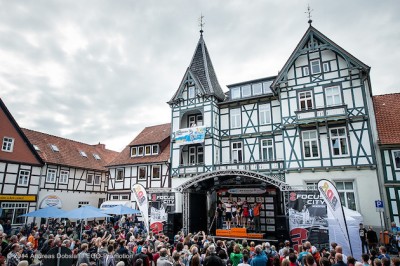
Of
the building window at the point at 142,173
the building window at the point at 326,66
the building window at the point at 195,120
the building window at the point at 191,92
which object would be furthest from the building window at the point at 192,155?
the building window at the point at 326,66

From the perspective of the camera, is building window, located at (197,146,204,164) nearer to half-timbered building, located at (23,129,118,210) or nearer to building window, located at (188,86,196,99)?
building window, located at (188,86,196,99)

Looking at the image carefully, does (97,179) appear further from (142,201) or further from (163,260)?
(163,260)

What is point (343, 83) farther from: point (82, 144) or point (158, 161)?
point (82, 144)

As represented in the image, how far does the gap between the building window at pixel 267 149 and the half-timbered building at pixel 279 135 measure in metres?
0.08

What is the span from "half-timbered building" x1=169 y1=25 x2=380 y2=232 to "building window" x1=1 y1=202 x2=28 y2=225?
1400 centimetres

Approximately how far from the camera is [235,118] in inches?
943

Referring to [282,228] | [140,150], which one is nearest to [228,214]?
[282,228]

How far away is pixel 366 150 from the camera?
57.5 ft

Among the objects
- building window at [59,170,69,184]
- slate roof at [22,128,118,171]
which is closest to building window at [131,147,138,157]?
slate roof at [22,128,118,171]

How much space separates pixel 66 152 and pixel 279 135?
23791mm

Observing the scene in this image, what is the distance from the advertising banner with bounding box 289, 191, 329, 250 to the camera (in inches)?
569

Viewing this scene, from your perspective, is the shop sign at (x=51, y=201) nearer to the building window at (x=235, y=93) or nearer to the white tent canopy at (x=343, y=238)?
the building window at (x=235, y=93)

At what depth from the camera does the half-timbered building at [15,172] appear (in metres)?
23.3

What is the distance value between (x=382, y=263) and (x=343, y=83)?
1545cm
